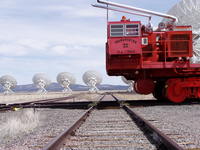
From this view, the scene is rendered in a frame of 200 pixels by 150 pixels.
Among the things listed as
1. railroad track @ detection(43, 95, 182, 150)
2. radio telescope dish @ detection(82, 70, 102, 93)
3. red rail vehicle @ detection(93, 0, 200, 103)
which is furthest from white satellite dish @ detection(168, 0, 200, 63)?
radio telescope dish @ detection(82, 70, 102, 93)

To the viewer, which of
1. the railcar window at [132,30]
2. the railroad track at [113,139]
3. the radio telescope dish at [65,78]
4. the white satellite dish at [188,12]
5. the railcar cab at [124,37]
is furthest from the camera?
the radio telescope dish at [65,78]

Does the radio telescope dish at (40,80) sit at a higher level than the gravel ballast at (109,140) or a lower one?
lower

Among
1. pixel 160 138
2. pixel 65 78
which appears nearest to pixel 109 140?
pixel 160 138

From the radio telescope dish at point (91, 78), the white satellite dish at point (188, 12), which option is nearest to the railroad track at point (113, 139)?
the white satellite dish at point (188, 12)

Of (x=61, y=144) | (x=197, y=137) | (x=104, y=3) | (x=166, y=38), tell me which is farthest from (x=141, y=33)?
(x=61, y=144)

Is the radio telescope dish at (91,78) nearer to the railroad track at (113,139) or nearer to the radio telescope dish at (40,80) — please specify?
the radio telescope dish at (40,80)

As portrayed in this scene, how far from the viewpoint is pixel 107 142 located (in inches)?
255

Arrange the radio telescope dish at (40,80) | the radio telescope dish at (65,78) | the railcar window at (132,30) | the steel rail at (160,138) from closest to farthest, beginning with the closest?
the steel rail at (160,138) < the railcar window at (132,30) < the radio telescope dish at (65,78) < the radio telescope dish at (40,80)

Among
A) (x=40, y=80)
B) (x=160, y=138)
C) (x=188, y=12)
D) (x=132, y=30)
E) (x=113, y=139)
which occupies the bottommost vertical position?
(x=40, y=80)

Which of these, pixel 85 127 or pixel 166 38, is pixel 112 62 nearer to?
pixel 166 38

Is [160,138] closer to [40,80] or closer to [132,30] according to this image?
[132,30]

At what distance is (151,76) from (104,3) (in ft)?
14.3

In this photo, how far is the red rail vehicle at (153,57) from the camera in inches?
647

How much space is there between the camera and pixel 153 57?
17203mm
